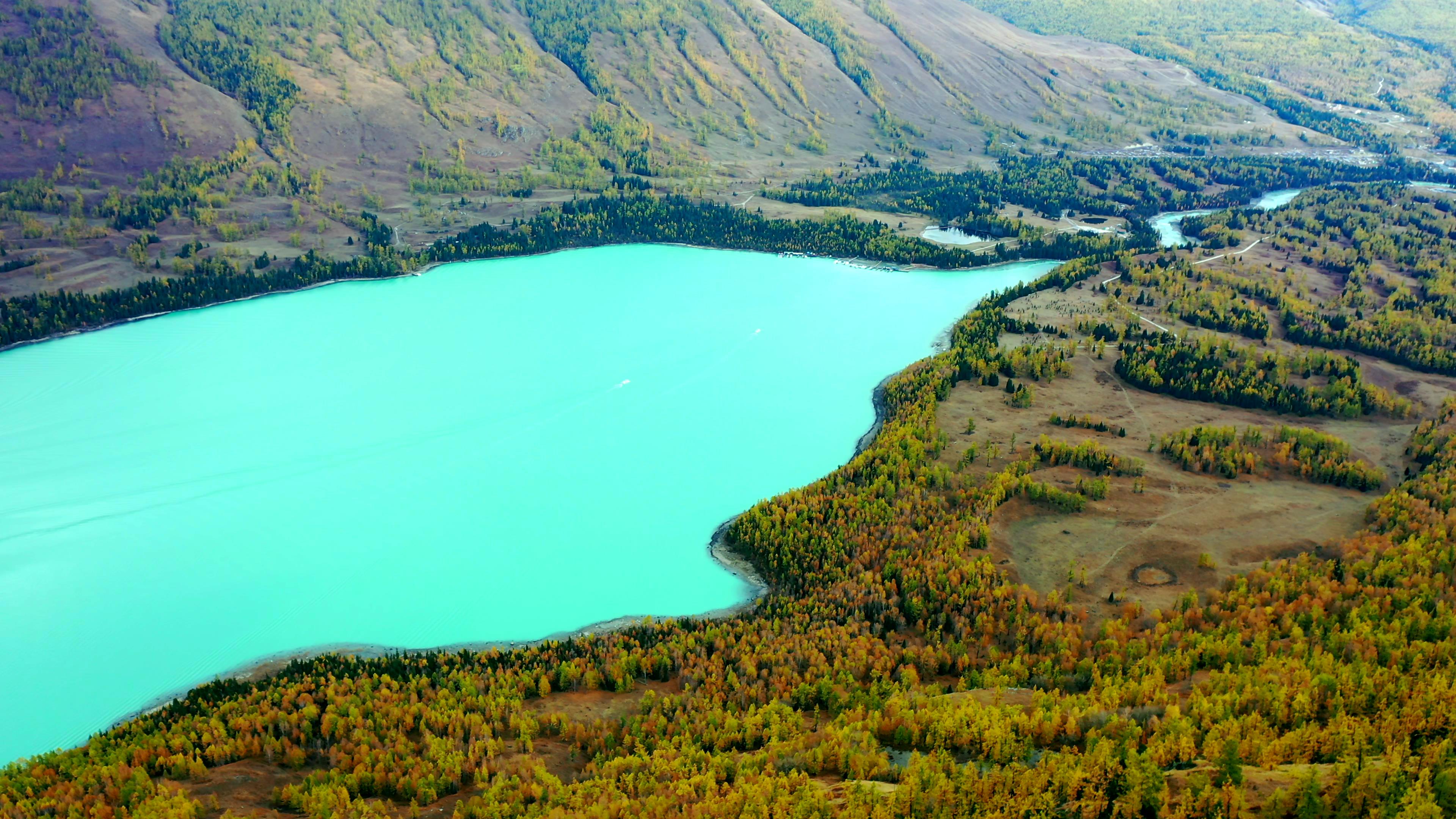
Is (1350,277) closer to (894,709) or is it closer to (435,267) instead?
(894,709)

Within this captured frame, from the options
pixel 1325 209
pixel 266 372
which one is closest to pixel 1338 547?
pixel 266 372

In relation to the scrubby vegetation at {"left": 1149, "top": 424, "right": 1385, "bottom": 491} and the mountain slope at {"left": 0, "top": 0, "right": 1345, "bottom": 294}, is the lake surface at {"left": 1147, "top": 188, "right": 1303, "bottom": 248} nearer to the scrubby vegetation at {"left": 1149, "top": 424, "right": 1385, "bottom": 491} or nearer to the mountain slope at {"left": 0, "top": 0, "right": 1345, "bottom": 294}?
the mountain slope at {"left": 0, "top": 0, "right": 1345, "bottom": 294}

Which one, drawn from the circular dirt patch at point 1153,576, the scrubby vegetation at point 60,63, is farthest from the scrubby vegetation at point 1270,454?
the scrubby vegetation at point 60,63

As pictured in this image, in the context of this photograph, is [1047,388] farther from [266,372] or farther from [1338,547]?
[266,372]

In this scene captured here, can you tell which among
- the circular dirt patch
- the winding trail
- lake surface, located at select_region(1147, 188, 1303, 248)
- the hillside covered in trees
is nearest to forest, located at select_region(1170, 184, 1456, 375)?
the hillside covered in trees

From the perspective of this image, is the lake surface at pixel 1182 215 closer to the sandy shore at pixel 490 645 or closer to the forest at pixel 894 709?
the forest at pixel 894 709

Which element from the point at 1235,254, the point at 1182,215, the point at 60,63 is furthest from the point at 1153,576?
the point at 60,63
